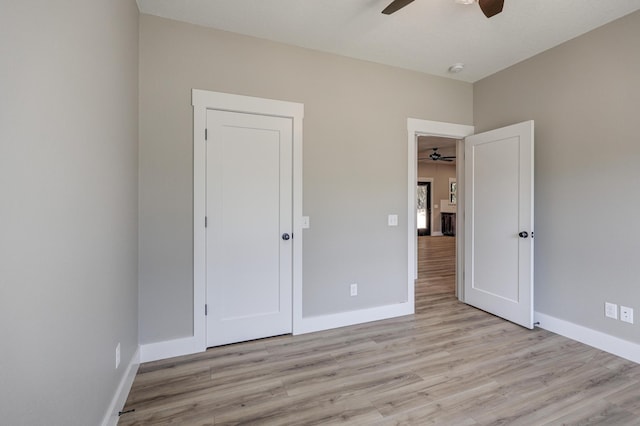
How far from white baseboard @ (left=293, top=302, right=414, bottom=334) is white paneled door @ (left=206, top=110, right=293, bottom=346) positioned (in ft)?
0.56

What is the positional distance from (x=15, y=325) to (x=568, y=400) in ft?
9.35

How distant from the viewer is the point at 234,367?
2312mm

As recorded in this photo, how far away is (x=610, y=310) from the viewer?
255cm

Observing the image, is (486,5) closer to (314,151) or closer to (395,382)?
(314,151)

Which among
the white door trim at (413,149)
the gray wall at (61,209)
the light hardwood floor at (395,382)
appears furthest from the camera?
the white door trim at (413,149)

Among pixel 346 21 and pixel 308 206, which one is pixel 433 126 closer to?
pixel 346 21

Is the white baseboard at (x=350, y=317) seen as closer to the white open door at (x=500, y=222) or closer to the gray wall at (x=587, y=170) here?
the white open door at (x=500, y=222)

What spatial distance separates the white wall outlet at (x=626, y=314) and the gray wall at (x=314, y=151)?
181 centimetres

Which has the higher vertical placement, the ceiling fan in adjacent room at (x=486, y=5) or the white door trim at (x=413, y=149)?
the ceiling fan in adjacent room at (x=486, y=5)

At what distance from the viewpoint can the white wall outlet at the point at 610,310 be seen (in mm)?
2518

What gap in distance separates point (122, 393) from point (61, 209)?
4.60 feet

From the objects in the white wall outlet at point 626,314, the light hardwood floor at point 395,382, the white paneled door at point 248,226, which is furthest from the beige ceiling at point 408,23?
the light hardwood floor at point 395,382

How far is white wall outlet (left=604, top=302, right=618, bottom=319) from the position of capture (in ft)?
8.26

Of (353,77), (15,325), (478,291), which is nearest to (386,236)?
(478,291)
